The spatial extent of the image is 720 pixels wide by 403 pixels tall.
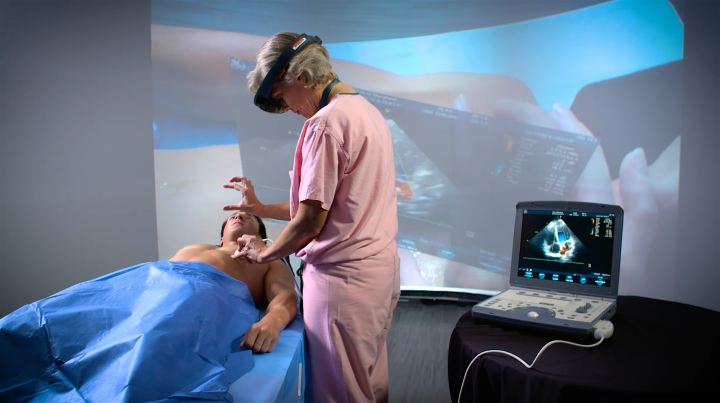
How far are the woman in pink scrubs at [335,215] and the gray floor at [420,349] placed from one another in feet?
2.49

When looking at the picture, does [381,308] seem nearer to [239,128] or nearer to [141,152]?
[239,128]

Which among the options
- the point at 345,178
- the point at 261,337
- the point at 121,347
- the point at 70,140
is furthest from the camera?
the point at 70,140

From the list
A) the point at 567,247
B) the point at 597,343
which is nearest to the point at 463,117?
the point at 567,247

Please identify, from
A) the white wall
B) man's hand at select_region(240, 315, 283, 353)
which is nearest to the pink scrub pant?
man's hand at select_region(240, 315, 283, 353)

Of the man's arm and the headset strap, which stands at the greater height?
the headset strap

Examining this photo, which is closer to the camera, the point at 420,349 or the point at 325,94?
the point at 325,94

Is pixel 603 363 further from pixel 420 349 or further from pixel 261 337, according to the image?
pixel 420 349

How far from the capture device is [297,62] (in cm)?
122

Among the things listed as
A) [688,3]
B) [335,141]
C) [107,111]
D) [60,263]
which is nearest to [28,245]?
[60,263]

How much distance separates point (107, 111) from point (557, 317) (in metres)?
3.14

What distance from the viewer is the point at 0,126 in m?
3.02

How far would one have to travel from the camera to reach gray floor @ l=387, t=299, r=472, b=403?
199cm

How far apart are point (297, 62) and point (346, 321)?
73 cm

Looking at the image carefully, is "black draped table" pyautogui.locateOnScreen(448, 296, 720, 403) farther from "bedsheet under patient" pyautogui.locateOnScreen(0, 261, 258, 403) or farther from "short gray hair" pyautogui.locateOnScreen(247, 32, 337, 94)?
"short gray hair" pyautogui.locateOnScreen(247, 32, 337, 94)
